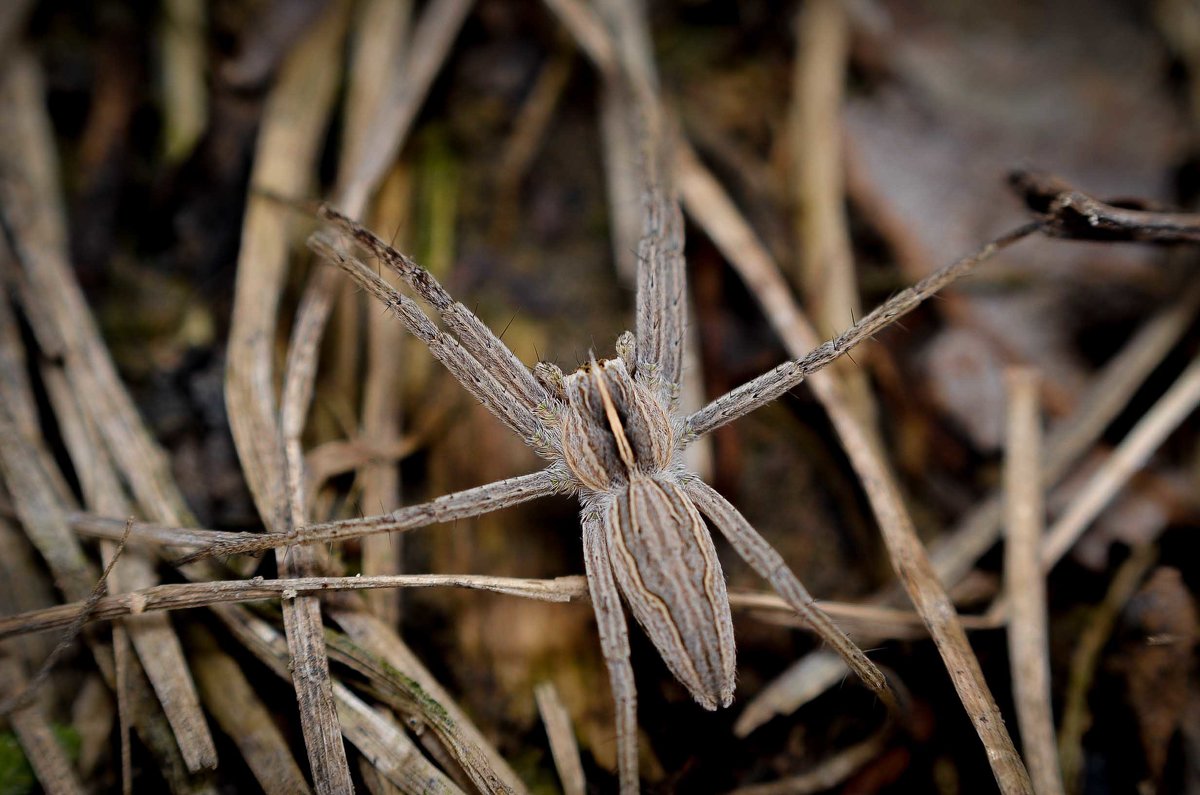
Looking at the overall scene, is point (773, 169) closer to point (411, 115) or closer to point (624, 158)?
point (624, 158)

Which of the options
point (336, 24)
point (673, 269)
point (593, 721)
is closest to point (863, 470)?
point (673, 269)

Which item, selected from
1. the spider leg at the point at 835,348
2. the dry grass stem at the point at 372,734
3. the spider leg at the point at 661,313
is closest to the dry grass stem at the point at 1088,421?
A: the spider leg at the point at 835,348

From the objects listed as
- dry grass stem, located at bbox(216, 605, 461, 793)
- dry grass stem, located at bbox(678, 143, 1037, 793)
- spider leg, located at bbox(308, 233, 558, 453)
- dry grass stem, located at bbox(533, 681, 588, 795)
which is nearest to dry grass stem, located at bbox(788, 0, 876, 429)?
dry grass stem, located at bbox(678, 143, 1037, 793)

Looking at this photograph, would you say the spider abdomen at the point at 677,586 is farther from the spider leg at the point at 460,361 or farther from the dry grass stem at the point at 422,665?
the spider leg at the point at 460,361

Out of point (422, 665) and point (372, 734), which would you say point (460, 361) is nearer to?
point (422, 665)

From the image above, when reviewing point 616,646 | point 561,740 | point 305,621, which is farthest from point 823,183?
point 305,621

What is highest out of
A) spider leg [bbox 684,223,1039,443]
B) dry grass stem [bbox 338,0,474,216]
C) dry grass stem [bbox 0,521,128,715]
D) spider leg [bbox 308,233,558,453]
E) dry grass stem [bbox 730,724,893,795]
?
dry grass stem [bbox 338,0,474,216]

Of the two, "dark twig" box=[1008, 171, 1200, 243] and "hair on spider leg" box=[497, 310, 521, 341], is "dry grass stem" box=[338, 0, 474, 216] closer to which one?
"hair on spider leg" box=[497, 310, 521, 341]
